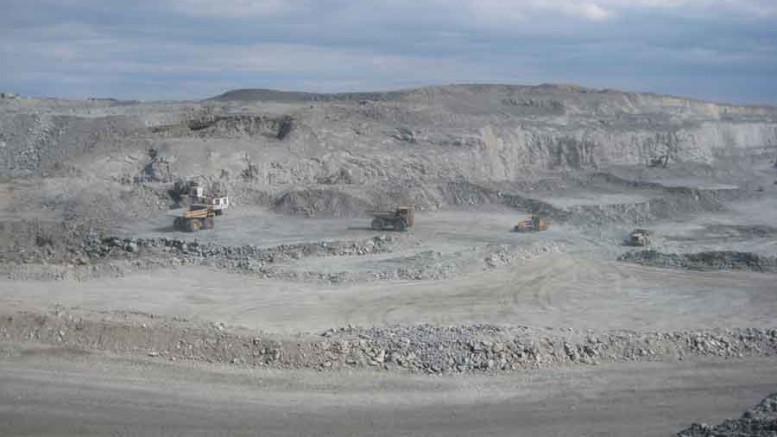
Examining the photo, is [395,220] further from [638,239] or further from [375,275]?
[638,239]

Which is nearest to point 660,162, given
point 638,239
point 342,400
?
point 638,239

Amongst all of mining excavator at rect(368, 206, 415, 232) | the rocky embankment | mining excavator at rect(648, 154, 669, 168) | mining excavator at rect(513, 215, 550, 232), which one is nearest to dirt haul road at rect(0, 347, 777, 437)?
the rocky embankment

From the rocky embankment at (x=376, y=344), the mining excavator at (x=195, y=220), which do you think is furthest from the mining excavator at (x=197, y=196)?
the rocky embankment at (x=376, y=344)

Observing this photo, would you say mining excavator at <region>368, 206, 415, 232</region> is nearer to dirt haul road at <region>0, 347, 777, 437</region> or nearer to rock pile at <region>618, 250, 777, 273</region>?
rock pile at <region>618, 250, 777, 273</region>

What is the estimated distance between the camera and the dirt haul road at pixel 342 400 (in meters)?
13.8

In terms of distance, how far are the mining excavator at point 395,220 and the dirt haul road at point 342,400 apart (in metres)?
16.0

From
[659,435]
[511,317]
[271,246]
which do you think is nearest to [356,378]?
[659,435]

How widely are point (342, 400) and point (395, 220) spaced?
17.8 m

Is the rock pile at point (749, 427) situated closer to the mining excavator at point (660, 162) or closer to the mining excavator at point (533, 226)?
the mining excavator at point (533, 226)

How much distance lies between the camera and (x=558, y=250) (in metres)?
29.8

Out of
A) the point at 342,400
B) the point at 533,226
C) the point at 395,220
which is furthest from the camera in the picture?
the point at 533,226

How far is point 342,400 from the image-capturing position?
14922mm

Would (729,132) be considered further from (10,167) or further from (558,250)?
(10,167)

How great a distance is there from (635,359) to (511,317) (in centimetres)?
455
